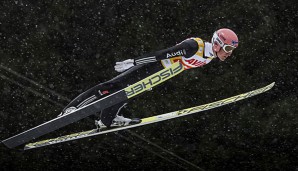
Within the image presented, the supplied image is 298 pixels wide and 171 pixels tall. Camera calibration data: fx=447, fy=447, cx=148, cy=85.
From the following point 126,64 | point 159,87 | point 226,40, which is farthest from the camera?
point 159,87

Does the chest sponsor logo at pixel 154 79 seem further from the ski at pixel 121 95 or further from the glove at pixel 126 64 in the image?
the glove at pixel 126 64

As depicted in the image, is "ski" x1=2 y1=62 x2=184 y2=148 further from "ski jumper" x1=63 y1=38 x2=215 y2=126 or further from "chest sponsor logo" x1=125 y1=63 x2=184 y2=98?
"ski jumper" x1=63 y1=38 x2=215 y2=126

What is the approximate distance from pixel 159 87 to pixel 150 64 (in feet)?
9.29

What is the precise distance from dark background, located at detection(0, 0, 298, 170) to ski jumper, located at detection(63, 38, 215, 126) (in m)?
2.14

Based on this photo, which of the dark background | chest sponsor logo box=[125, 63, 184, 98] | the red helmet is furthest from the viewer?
the dark background

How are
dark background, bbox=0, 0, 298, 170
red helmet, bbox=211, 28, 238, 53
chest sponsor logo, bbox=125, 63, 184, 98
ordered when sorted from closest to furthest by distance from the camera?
red helmet, bbox=211, 28, 238, 53 < chest sponsor logo, bbox=125, 63, 184, 98 < dark background, bbox=0, 0, 298, 170

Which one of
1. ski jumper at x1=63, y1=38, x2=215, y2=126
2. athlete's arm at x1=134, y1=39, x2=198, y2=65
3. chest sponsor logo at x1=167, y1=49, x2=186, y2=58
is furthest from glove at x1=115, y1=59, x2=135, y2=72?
chest sponsor logo at x1=167, y1=49, x2=186, y2=58

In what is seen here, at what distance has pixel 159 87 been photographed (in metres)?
9.54

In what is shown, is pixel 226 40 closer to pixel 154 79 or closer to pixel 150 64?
pixel 154 79

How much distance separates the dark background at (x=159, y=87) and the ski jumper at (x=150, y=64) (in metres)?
2.14

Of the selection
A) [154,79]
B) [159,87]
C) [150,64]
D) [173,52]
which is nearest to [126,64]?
[154,79]

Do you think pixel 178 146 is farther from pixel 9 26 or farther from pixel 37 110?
pixel 9 26

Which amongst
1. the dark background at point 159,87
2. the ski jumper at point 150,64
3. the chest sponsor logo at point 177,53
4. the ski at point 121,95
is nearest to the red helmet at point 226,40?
the ski jumper at point 150,64

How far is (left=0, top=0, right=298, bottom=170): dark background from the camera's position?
868cm
